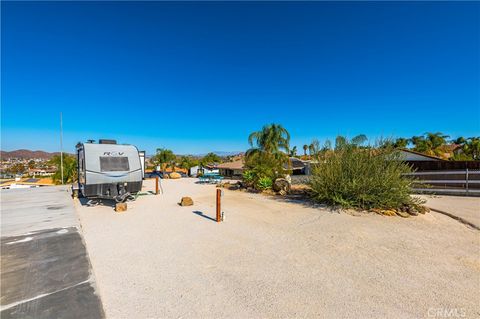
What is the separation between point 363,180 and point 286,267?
4942 mm

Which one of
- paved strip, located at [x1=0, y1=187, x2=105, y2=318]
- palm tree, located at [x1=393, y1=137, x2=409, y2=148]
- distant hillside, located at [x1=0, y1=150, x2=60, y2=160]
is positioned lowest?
paved strip, located at [x1=0, y1=187, x2=105, y2=318]

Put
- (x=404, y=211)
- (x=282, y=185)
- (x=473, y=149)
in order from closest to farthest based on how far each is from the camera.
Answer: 1. (x=404, y=211)
2. (x=282, y=185)
3. (x=473, y=149)

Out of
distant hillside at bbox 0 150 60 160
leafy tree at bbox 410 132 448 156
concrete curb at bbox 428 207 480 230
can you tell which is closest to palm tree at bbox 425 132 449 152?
leafy tree at bbox 410 132 448 156

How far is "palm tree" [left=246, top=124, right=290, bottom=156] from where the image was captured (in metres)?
21.1

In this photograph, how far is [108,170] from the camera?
8641mm

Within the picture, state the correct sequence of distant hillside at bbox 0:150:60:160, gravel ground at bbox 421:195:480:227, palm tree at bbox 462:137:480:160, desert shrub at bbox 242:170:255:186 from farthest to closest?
distant hillside at bbox 0:150:60:160 < palm tree at bbox 462:137:480:160 < desert shrub at bbox 242:170:255:186 < gravel ground at bbox 421:195:480:227

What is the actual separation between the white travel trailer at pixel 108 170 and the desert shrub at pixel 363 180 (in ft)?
24.8

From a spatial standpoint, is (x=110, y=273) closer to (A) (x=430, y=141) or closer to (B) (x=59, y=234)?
(B) (x=59, y=234)

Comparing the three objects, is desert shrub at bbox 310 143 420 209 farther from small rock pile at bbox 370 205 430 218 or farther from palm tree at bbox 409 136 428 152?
palm tree at bbox 409 136 428 152

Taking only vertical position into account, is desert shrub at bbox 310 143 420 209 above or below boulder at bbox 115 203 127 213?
above

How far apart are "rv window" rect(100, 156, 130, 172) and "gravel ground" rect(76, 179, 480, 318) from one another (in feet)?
10.2

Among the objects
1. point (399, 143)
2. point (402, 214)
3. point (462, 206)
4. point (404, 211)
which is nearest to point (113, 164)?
point (402, 214)

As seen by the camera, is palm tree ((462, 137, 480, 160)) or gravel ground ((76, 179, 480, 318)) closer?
gravel ground ((76, 179, 480, 318))

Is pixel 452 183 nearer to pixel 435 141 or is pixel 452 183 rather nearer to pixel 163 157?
pixel 435 141
